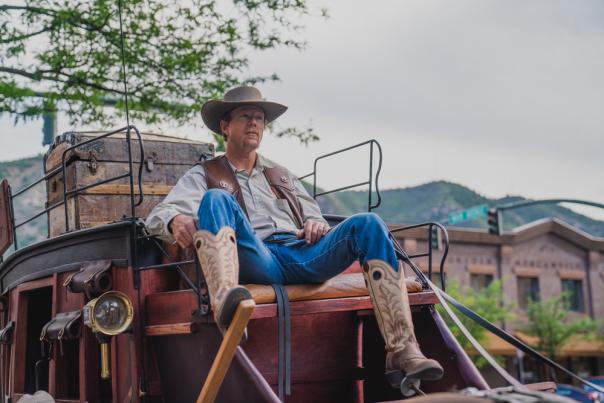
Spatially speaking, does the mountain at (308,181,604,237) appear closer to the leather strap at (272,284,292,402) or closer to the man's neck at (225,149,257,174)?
A: the man's neck at (225,149,257,174)

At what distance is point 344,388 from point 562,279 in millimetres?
30885

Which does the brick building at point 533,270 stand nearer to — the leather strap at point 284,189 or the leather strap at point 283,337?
the leather strap at point 284,189

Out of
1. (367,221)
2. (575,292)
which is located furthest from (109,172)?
(575,292)

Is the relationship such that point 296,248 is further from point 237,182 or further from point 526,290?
point 526,290

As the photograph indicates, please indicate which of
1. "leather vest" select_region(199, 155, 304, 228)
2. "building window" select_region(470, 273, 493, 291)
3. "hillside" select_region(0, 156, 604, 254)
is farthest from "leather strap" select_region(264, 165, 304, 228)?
"hillside" select_region(0, 156, 604, 254)

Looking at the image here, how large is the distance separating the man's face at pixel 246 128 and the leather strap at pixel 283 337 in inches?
43.1

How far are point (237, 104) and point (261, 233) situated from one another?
2.69 ft

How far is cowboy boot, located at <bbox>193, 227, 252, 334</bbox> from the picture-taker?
3963mm

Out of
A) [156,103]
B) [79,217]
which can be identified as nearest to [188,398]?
[79,217]

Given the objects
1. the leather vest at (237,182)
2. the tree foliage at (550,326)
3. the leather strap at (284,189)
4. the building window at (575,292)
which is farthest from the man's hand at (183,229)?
the building window at (575,292)

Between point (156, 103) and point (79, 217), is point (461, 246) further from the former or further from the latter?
point (79, 217)

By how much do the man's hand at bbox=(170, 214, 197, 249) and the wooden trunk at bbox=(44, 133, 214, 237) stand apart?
1678mm

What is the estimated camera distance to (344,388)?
5168 millimetres

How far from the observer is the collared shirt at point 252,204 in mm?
4559
